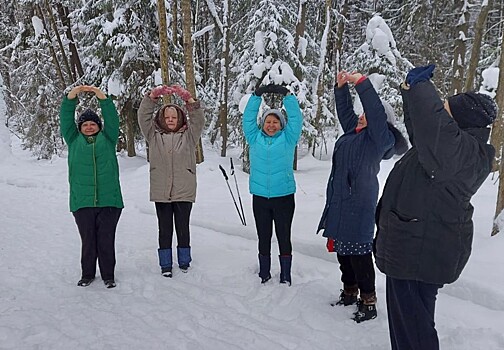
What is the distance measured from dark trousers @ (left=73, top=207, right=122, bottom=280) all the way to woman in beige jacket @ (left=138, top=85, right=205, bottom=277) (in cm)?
57

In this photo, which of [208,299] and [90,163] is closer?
[208,299]

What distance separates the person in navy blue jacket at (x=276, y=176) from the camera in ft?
14.6

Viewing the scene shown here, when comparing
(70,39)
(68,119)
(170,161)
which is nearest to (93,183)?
(68,119)

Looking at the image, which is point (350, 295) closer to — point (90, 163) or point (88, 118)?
point (90, 163)

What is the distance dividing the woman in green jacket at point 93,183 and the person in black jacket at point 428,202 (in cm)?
310

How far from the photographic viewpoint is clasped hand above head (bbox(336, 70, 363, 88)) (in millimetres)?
3384

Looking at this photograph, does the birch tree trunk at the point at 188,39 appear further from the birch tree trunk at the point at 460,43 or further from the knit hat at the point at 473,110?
the birch tree trunk at the point at 460,43

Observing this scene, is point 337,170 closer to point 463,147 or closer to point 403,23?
point 463,147

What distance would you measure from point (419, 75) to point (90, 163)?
3564mm

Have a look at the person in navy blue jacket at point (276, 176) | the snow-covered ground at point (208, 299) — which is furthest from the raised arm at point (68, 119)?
the person in navy blue jacket at point (276, 176)

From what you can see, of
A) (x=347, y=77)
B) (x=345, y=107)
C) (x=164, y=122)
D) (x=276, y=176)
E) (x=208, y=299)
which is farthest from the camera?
(x=164, y=122)

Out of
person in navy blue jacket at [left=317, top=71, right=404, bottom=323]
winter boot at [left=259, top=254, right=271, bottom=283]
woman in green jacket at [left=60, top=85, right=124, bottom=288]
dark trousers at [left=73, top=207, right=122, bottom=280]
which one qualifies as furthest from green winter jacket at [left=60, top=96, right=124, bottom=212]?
person in navy blue jacket at [left=317, top=71, right=404, bottom=323]

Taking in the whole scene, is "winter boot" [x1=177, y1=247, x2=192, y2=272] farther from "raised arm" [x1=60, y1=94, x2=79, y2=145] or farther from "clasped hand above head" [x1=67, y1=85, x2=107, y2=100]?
"clasped hand above head" [x1=67, y1=85, x2=107, y2=100]

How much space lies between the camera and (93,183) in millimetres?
4570
